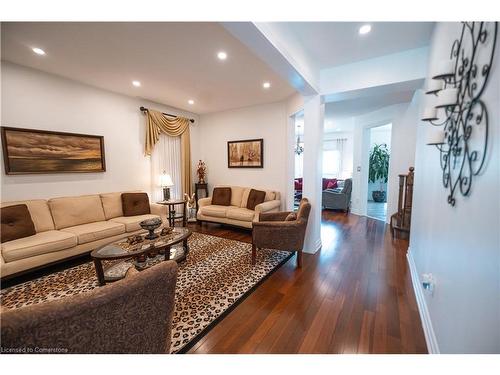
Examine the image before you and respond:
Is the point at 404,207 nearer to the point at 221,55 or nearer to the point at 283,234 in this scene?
the point at 283,234

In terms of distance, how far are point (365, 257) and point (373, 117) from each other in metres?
3.87

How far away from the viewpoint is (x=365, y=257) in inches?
121

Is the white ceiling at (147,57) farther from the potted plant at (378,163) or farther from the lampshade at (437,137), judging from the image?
the potted plant at (378,163)

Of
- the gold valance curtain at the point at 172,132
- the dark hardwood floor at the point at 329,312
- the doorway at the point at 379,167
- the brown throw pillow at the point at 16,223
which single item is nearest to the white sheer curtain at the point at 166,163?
the gold valance curtain at the point at 172,132

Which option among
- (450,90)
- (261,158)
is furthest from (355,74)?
(261,158)

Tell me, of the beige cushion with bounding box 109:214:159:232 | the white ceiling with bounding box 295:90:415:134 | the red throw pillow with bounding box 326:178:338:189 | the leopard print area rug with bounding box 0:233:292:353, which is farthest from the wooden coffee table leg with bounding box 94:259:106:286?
the red throw pillow with bounding box 326:178:338:189

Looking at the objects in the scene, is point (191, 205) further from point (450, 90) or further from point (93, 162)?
point (450, 90)

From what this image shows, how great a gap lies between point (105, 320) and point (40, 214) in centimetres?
304

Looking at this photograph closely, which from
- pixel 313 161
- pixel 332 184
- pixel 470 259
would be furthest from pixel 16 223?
pixel 332 184

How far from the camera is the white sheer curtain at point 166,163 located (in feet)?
15.3

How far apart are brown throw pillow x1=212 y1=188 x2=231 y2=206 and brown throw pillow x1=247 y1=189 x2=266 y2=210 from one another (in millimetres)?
589

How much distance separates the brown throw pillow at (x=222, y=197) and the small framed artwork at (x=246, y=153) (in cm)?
73

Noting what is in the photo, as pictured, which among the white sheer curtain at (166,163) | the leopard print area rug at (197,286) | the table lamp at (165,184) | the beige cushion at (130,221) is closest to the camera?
the leopard print area rug at (197,286)
